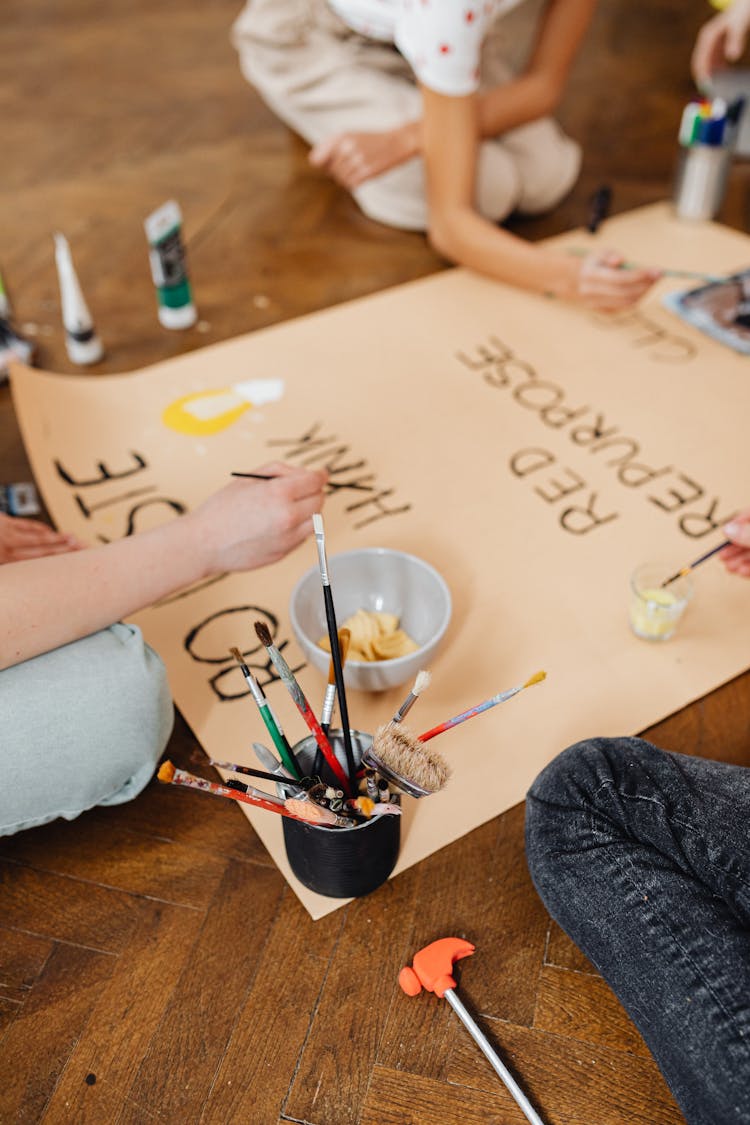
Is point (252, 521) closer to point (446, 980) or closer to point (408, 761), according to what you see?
point (408, 761)

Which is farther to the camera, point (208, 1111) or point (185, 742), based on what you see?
point (185, 742)

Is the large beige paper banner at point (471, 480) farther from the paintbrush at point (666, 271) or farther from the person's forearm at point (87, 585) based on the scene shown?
the person's forearm at point (87, 585)

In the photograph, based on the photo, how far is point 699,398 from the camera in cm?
129

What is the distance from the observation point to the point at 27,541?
97 cm

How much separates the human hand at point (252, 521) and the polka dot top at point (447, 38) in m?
0.78

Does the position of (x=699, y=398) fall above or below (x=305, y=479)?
below

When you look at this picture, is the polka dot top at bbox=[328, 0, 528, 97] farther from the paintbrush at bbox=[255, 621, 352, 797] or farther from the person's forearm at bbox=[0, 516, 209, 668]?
the paintbrush at bbox=[255, 621, 352, 797]

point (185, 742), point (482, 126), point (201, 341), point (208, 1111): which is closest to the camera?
→ point (208, 1111)

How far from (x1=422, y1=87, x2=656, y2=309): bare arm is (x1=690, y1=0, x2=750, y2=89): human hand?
47 cm

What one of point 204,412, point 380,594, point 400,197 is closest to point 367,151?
point 400,197

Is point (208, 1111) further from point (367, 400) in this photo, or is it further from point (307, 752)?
point (367, 400)

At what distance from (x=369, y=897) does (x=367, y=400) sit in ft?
2.39

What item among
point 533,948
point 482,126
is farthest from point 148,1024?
point 482,126

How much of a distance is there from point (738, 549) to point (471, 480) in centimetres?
36
